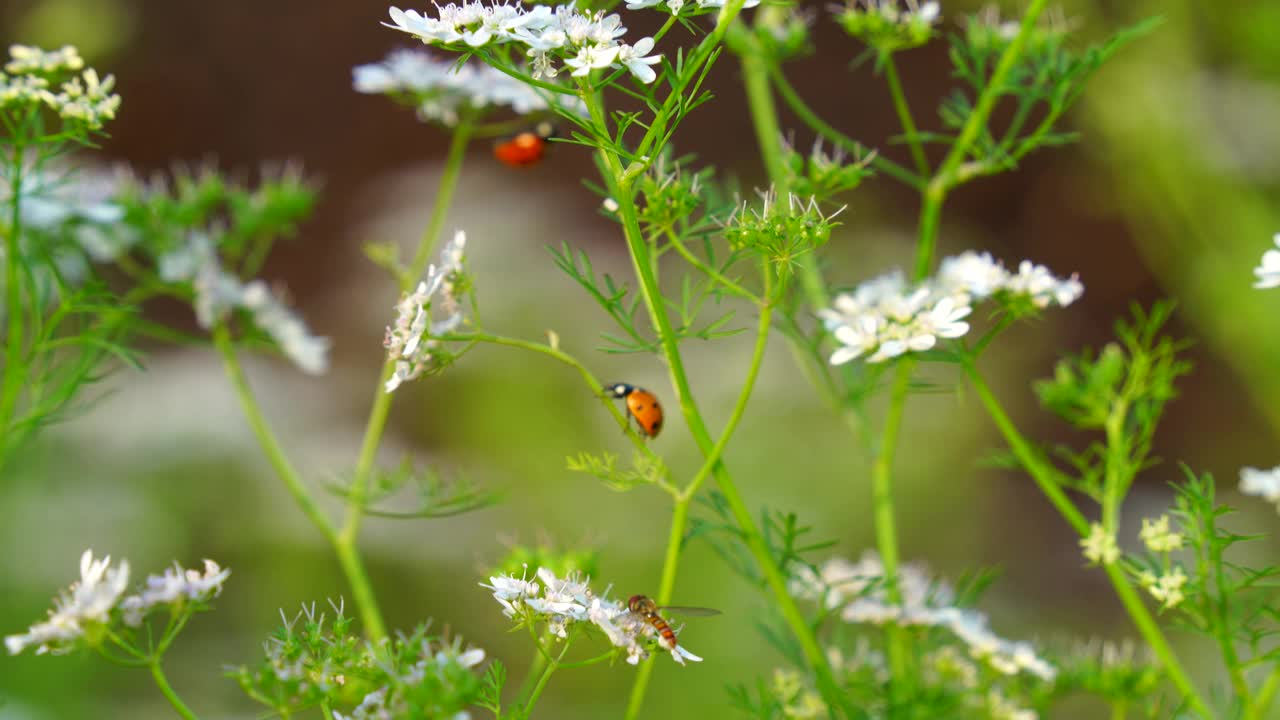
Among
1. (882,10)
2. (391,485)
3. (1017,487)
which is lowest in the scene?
(1017,487)

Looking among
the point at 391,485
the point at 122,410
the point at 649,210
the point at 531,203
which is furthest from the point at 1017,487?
the point at 649,210

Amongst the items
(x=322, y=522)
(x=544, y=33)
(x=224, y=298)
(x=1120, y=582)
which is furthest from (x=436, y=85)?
(x=1120, y=582)

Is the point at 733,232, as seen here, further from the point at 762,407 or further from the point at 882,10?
the point at 762,407

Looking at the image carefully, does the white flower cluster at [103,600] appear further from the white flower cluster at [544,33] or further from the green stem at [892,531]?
the green stem at [892,531]

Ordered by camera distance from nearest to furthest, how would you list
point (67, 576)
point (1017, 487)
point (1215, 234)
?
point (67, 576) < point (1215, 234) < point (1017, 487)

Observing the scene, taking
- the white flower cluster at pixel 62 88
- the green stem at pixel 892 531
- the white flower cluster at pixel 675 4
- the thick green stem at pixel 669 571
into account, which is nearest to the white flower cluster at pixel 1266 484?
the green stem at pixel 892 531

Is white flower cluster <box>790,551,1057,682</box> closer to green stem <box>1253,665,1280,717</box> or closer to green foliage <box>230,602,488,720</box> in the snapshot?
green stem <box>1253,665,1280,717</box>
